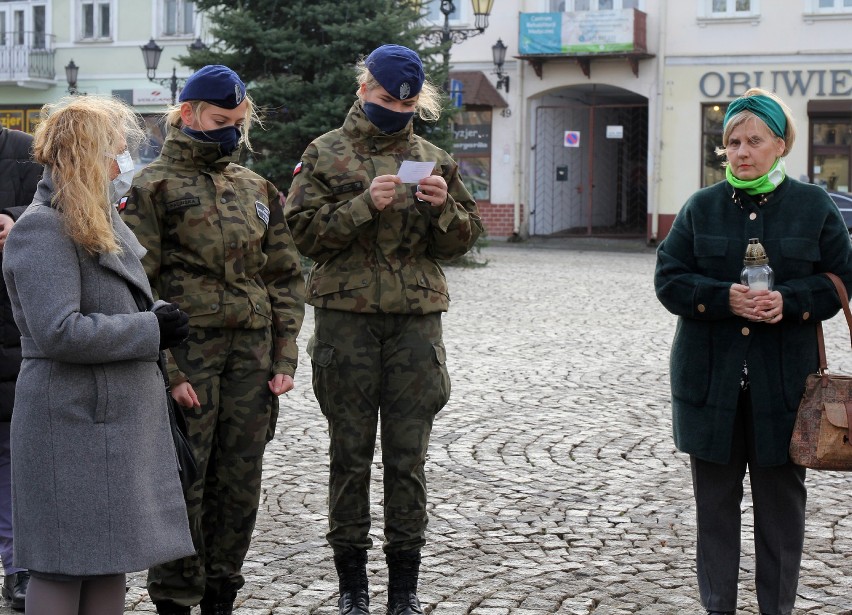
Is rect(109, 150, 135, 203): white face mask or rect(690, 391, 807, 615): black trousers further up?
rect(109, 150, 135, 203): white face mask

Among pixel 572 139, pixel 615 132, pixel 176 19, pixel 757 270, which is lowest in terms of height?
pixel 757 270

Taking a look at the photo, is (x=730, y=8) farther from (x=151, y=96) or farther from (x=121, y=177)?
(x=121, y=177)

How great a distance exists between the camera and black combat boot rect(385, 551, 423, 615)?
4.66m

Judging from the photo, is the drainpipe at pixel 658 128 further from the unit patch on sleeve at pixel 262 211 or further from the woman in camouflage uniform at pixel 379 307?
the unit patch on sleeve at pixel 262 211

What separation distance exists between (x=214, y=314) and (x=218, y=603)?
0.99m

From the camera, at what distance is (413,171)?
4406 millimetres

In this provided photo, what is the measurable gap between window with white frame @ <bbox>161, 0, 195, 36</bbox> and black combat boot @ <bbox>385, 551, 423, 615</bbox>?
3355cm

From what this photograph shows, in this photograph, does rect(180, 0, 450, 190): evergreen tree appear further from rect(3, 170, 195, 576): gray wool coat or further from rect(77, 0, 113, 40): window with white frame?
rect(77, 0, 113, 40): window with white frame

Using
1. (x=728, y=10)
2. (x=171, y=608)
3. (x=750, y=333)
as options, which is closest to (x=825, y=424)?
(x=750, y=333)

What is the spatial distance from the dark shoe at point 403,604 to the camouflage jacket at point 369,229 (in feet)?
3.31

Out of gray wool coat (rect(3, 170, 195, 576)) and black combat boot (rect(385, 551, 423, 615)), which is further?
black combat boot (rect(385, 551, 423, 615))

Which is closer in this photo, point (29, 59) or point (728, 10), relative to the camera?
point (728, 10)

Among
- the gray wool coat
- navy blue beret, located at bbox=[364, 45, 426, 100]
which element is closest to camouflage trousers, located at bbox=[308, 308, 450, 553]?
navy blue beret, located at bbox=[364, 45, 426, 100]

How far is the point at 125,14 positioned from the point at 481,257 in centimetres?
1706
